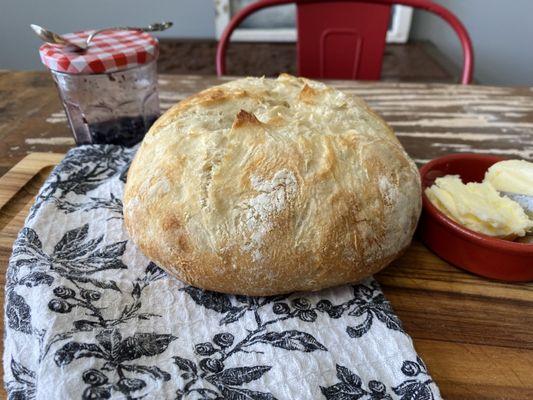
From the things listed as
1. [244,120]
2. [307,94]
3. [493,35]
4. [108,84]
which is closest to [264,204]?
[244,120]

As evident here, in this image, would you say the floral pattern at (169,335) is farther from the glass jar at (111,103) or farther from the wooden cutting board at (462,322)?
the glass jar at (111,103)

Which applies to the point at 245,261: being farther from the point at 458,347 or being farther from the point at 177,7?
the point at 177,7

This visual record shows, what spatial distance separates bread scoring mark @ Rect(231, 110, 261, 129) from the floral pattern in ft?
0.90

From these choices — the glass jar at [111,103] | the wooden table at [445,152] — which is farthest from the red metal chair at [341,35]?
the glass jar at [111,103]

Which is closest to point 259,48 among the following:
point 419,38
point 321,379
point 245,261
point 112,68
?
point 419,38

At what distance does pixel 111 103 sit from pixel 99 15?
4.94 feet

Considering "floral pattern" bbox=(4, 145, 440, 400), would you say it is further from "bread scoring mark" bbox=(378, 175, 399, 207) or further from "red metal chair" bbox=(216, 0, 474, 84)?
"red metal chair" bbox=(216, 0, 474, 84)

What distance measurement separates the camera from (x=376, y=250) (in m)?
0.65

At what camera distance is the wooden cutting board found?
59cm

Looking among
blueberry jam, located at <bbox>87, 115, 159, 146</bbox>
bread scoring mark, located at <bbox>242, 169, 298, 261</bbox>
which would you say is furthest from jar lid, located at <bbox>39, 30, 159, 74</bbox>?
bread scoring mark, located at <bbox>242, 169, 298, 261</bbox>

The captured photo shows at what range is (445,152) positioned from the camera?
113 centimetres

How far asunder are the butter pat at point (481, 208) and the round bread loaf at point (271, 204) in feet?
0.32

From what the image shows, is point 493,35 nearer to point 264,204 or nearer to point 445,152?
point 445,152

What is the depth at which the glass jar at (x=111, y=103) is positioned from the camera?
100 cm
